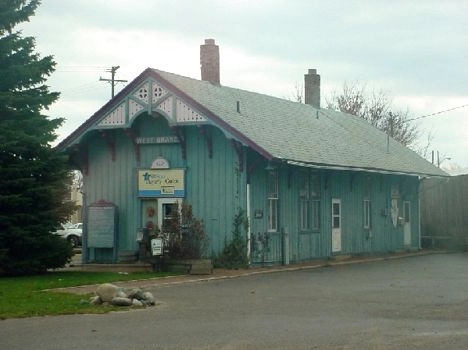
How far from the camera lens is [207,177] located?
27188 mm

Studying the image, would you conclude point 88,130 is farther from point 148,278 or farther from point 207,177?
point 148,278

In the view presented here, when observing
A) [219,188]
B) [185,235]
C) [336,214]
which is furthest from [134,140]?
[336,214]

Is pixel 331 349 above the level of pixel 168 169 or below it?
below

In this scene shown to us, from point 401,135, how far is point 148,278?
5123 cm

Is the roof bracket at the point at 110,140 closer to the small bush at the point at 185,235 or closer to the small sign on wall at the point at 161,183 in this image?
the small sign on wall at the point at 161,183

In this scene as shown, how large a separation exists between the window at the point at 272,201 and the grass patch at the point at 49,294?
204 inches

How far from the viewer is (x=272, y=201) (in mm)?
28203

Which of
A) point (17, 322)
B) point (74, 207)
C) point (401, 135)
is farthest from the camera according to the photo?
point (401, 135)

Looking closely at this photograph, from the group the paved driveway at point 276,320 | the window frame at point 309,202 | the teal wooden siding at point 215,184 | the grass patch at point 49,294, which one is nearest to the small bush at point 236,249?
the teal wooden siding at point 215,184

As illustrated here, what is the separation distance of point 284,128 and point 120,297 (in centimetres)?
1546

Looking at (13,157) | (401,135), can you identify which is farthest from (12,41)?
(401,135)

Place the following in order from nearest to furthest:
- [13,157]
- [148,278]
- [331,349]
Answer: [331,349] → [148,278] → [13,157]

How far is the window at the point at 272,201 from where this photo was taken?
27984 millimetres

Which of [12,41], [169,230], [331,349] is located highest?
[12,41]
